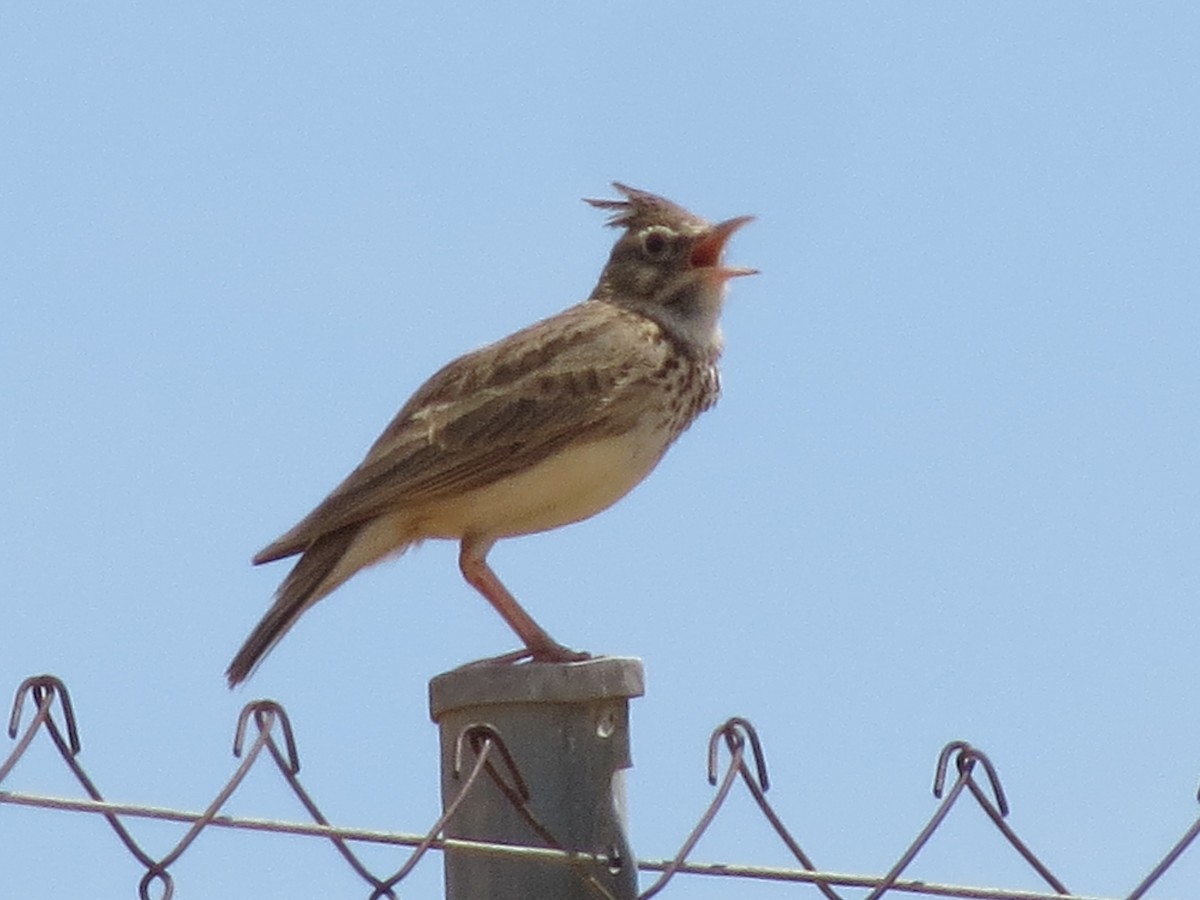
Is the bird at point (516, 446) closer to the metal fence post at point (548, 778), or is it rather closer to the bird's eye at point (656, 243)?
the bird's eye at point (656, 243)

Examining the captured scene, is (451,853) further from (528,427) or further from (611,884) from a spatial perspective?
(528,427)

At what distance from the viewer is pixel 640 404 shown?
8.12m

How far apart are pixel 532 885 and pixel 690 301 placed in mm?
5103

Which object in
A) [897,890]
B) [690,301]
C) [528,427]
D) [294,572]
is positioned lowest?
[897,890]

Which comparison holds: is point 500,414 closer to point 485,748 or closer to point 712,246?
point 712,246

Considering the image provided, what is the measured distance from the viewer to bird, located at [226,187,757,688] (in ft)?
24.6

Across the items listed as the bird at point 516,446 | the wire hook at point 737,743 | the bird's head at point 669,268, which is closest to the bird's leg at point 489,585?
the bird at point 516,446

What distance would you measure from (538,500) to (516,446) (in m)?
0.23

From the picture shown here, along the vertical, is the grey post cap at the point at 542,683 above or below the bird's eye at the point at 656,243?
below

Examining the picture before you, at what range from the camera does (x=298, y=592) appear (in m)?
7.14

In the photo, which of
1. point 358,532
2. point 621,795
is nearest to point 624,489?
point 358,532

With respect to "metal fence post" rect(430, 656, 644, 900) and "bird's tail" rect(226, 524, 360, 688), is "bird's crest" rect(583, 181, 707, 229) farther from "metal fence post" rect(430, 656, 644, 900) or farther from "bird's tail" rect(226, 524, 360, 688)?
"metal fence post" rect(430, 656, 644, 900)

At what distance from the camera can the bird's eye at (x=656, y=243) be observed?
9258 millimetres

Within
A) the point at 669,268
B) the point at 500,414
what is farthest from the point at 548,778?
the point at 669,268
